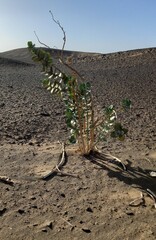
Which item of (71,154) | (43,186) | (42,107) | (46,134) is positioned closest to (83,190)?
(43,186)

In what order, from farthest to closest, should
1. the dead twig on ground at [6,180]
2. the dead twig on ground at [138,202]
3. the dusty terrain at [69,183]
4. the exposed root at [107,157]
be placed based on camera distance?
the exposed root at [107,157] → the dead twig on ground at [6,180] → the dead twig on ground at [138,202] → the dusty terrain at [69,183]

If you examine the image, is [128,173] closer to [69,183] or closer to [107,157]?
[107,157]

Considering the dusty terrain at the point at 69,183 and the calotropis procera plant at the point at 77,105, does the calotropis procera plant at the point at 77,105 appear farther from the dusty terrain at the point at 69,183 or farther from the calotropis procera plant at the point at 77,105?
the dusty terrain at the point at 69,183

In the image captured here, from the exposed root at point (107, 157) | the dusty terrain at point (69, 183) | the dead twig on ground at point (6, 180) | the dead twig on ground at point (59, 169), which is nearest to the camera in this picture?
the dusty terrain at point (69, 183)

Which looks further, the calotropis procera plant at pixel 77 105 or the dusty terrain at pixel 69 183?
the calotropis procera plant at pixel 77 105

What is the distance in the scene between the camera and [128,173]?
405 centimetres

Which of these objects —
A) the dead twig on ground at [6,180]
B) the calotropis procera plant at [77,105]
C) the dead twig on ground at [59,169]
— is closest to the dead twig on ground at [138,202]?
the dead twig on ground at [59,169]

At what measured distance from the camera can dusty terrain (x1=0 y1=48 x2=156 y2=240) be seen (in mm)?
2992

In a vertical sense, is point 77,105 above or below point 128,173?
above

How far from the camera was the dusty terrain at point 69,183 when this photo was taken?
2992mm

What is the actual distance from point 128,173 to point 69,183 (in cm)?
64

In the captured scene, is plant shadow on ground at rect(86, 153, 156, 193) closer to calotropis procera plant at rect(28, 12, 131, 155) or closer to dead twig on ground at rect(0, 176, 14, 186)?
calotropis procera plant at rect(28, 12, 131, 155)

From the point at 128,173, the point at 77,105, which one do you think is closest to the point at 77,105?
the point at 77,105

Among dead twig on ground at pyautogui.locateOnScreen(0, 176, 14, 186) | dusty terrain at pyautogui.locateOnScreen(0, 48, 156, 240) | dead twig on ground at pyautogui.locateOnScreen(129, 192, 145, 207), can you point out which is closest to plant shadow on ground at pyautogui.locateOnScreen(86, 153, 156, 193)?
dusty terrain at pyautogui.locateOnScreen(0, 48, 156, 240)
